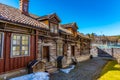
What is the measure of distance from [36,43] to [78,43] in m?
11.3

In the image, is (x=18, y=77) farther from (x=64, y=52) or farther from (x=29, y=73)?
(x=64, y=52)

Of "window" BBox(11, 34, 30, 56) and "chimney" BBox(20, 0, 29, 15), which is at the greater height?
"chimney" BBox(20, 0, 29, 15)

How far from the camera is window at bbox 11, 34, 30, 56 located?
28.4 ft

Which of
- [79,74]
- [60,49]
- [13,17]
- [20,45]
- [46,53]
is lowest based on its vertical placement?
[79,74]

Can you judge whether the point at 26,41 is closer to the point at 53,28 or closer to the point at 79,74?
the point at 53,28

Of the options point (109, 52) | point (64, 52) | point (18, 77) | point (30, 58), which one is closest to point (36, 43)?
point (30, 58)

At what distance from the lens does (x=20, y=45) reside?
30.1 feet

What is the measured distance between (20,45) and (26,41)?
69 centimetres

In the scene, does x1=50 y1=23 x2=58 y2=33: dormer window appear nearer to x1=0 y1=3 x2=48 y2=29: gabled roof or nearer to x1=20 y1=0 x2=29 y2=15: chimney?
x1=0 y1=3 x2=48 y2=29: gabled roof

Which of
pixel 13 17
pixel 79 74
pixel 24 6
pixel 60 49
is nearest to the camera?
pixel 13 17

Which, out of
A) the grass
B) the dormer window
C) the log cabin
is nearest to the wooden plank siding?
the log cabin

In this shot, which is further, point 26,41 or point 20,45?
point 26,41

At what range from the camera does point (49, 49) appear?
42.0 feet

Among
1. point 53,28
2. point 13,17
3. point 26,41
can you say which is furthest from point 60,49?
point 13,17
